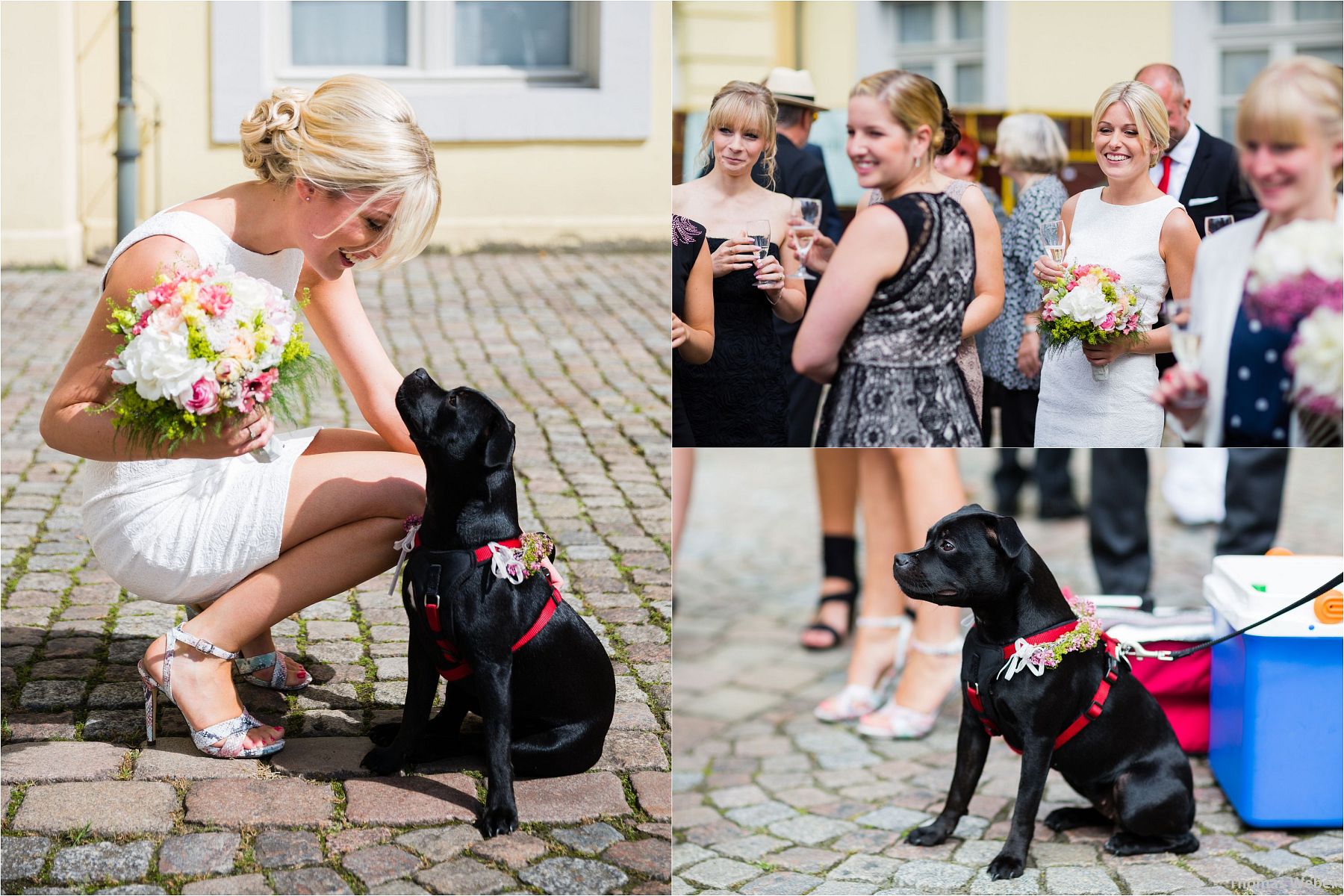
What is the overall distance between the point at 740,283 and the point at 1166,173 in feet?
3.11

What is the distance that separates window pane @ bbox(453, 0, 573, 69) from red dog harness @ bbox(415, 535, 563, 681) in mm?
7764

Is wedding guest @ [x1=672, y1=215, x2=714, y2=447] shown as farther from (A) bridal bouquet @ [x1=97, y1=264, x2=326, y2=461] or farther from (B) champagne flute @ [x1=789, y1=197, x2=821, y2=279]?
(A) bridal bouquet @ [x1=97, y1=264, x2=326, y2=461]

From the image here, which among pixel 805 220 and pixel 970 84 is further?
pixel 970 84

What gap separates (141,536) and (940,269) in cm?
195

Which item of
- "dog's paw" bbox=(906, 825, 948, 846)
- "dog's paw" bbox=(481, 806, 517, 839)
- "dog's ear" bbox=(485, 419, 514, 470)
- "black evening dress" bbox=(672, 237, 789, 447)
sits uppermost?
"black evening dress" bbox=(672, 237, 789, 447)

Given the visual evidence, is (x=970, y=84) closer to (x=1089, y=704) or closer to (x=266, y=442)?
(x=1089, y=704)

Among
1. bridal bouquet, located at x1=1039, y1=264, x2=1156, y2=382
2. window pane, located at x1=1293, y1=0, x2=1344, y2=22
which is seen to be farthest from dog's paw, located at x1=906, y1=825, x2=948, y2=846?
window pane, located at x1=1293, y1=0, x2=1344, y2=22

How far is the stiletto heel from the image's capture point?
3264 millimetres

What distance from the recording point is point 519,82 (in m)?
10.2

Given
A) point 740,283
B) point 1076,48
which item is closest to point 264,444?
point 740,283

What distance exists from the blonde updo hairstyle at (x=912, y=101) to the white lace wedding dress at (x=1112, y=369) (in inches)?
13.9

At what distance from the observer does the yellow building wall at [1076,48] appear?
3.09m

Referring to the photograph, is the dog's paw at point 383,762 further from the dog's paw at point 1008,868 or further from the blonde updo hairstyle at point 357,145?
the dog's paw at point 1008,868

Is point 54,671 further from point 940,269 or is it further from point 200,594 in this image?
point 940,269
